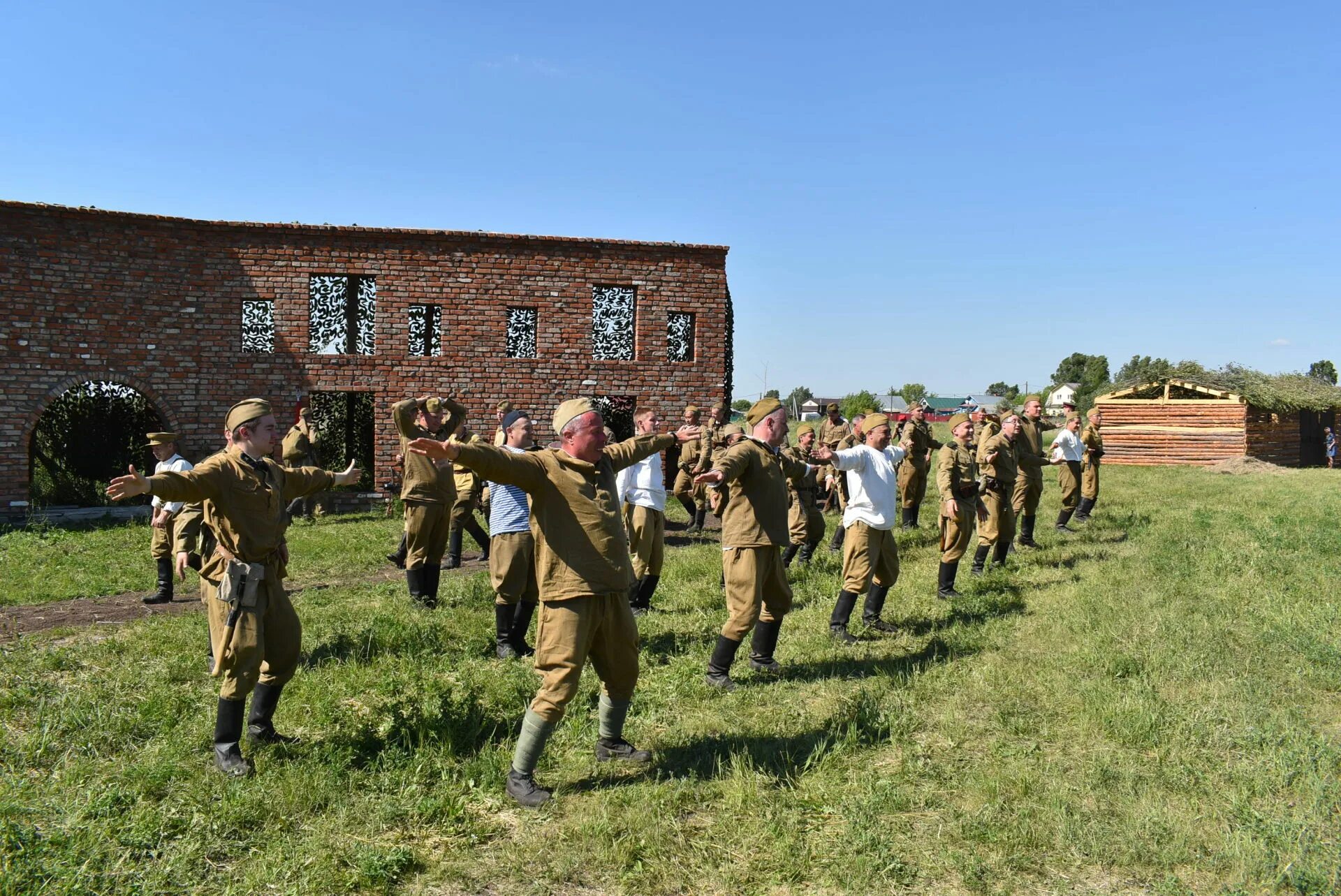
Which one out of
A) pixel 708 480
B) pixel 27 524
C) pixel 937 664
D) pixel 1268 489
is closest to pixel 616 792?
pixel 708 480

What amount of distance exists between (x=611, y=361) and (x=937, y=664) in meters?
12.5

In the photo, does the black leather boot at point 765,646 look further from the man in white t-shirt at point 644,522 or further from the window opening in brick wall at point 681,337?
the window opening in brick wall at point 681,337

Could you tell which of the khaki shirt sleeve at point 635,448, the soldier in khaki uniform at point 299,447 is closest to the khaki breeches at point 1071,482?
the khaki shirt sleeve at point 635,448

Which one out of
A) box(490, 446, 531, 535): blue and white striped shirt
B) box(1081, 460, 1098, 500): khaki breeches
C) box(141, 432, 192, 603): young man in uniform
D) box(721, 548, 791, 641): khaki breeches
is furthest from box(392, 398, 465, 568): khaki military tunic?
box(1081, 460, 1098, 500): khaki breeches

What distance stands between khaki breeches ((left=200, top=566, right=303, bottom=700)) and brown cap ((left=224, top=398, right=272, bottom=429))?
842 mm

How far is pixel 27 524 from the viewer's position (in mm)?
14445

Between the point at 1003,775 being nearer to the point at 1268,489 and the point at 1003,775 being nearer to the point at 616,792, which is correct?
the point at 616,792

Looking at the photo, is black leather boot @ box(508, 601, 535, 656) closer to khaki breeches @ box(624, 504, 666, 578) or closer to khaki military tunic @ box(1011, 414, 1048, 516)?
khaki breeches @ box(624, 504, 666, 578)

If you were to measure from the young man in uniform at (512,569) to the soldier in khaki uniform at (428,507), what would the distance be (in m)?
A: 1.26

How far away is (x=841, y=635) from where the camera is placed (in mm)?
7727

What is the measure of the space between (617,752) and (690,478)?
1004 cm

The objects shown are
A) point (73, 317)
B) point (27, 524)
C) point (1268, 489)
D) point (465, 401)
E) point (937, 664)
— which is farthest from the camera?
point (1268, 489)

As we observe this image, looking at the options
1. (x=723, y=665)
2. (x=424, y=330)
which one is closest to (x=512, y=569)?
(x=723, y=665)

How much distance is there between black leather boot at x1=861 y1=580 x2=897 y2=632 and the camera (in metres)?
8.19
